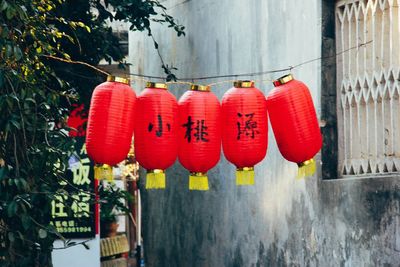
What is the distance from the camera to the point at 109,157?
8188 millimetres

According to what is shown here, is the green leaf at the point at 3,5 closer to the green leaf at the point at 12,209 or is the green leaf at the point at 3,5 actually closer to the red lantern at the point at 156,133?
the red lantern at the point at 156,133

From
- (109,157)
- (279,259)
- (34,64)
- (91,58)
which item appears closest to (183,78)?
(91,58)

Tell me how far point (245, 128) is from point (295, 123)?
17.0 inches

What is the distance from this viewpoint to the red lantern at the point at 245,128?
8.26m

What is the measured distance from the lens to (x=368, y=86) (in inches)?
367

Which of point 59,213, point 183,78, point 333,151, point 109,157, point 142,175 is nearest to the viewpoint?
point 109,157

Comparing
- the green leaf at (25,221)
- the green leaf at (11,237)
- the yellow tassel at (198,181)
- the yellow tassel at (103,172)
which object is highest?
the yellow tassel at (103,172)

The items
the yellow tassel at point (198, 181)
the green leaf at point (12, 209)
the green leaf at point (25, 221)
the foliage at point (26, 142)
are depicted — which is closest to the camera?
the green leaf at point (12, 209)

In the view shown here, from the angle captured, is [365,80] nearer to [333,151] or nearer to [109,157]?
[333,151]

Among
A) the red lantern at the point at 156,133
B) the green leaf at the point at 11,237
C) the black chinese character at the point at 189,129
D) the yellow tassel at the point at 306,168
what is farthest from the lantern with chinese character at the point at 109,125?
the yellow tassel at the point at 306,168

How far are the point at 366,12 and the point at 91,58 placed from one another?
4.92 meters

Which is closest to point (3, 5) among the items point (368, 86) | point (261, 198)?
point (368, 86)

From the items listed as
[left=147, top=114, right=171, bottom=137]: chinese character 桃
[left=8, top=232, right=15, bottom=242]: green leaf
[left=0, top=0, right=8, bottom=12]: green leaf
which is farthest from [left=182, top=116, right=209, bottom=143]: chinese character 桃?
[left=0, top=0, right=8, bottom=12]: green leaf

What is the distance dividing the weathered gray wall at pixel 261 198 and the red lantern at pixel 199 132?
1.64 metres
